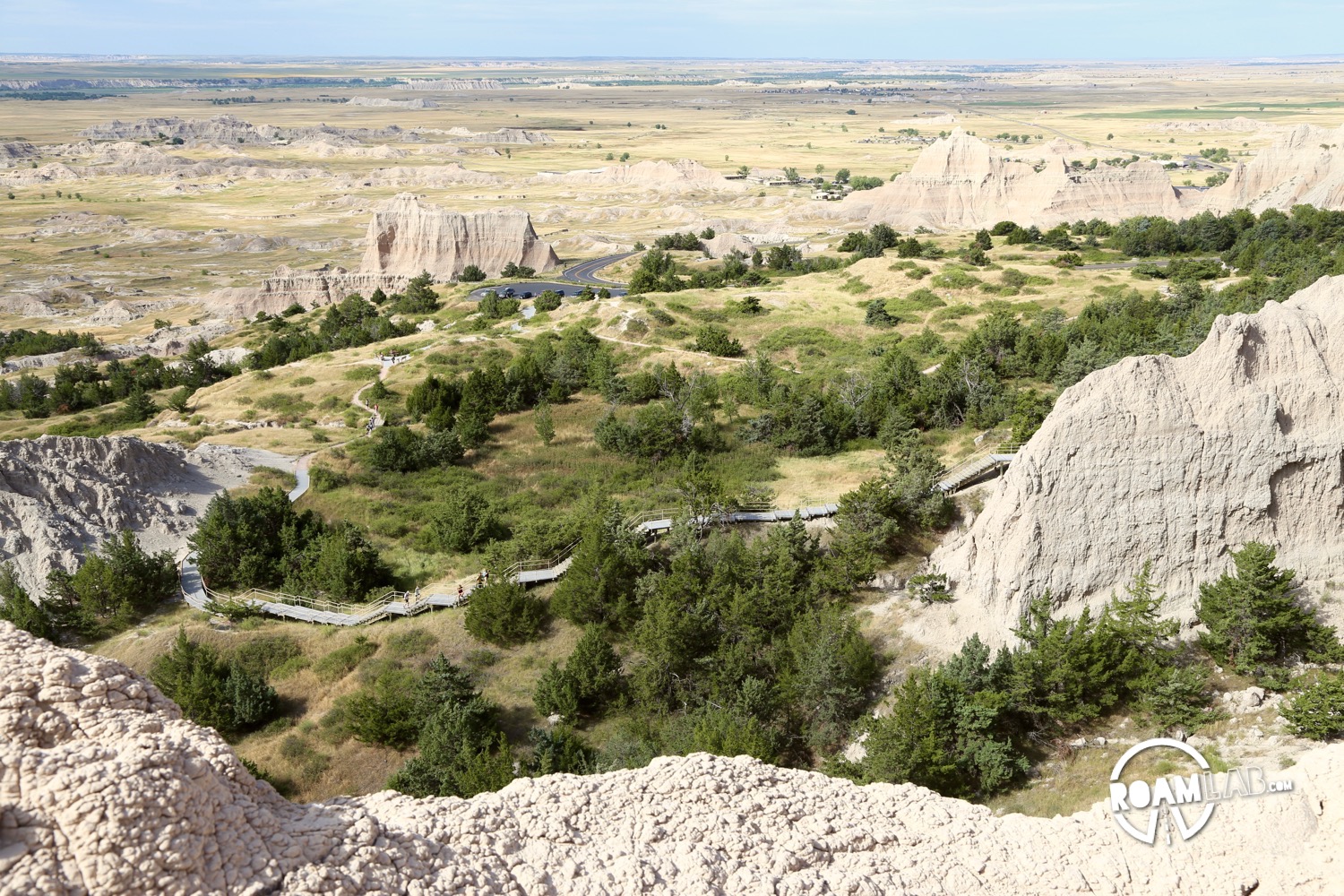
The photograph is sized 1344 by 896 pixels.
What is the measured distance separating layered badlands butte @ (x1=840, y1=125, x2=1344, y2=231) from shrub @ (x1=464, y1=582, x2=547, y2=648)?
309 feet

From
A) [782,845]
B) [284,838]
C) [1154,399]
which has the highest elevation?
[1154,399]

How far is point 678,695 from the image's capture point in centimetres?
2594

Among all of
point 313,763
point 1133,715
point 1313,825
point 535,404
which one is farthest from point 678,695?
point 535,404

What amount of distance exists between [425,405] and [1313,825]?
43.8 metres

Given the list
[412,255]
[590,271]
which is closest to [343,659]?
[590,271]

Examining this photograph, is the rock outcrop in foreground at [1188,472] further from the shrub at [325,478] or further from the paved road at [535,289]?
the paved road at [535,289]

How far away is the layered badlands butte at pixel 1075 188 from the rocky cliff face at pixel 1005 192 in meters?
0.11

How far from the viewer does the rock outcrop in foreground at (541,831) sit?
9.40m

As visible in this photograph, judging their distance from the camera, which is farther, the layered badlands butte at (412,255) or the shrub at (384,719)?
the layered badlands butte at (412,255)

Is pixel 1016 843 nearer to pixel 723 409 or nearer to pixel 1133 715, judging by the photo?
pixel 1133 715

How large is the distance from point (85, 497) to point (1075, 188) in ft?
352

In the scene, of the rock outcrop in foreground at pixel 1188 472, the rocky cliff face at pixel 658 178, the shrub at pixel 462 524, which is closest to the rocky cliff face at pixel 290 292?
the shrub at pixel 462 524

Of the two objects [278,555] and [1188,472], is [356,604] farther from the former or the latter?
[1188,472]

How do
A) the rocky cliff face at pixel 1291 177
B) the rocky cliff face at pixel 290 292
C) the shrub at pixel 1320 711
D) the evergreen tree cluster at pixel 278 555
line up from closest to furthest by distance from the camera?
1. the shrub at pixel 1320 711
2. the evergreen tree cluster at pixel 278 555
3. the rocky cliff face at pixel 1291 177
4. the rocky cliff face at pixel 290 292
